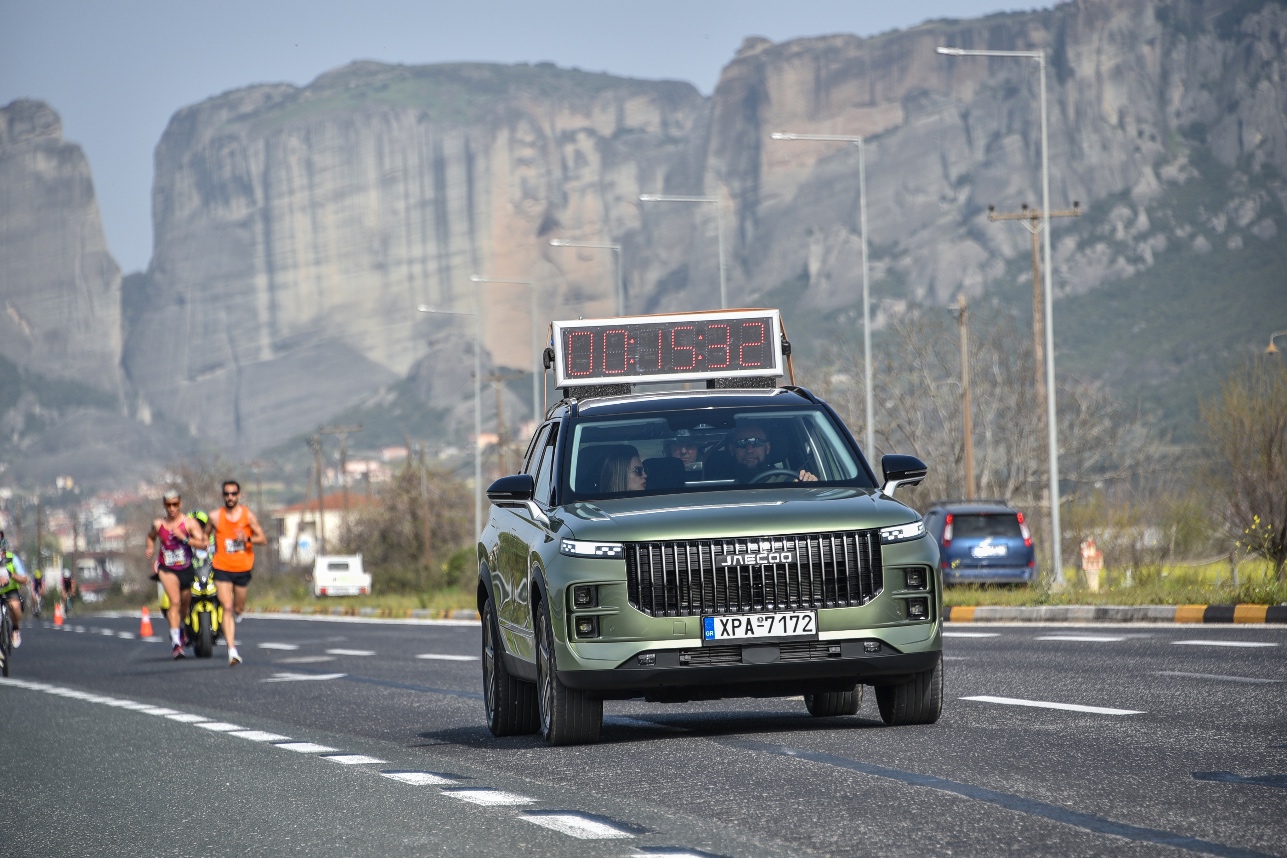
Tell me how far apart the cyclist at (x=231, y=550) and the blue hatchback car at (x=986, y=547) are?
15062 millimetres

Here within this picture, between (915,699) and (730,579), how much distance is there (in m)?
1.42

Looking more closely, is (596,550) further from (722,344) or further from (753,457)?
(722,344)

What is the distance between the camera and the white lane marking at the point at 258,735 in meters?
12.6

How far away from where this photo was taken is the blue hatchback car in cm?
3403

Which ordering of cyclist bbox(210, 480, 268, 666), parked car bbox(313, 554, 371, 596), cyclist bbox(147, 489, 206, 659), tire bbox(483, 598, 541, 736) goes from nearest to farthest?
tire bbox(483, 598, 541, 736) < cyclist bbox(210, 480, 268, 666) < cyclist bbox(147, 489, 206, 659) < parked car bbox(313, 554, 371, 596)

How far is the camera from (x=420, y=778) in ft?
32.1

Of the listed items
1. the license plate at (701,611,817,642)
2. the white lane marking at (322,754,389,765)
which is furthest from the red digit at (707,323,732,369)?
the license plate at (701,611,817,642)

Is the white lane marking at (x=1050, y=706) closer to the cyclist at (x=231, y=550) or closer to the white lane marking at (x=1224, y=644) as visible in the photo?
the white lane marking at (x=1224, y=644)

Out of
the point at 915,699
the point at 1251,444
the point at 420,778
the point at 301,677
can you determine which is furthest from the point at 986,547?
the point at 420,778

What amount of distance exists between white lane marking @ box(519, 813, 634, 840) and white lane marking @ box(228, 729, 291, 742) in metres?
4.75

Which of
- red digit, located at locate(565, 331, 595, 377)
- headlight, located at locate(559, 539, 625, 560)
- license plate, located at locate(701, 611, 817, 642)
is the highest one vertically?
red digit, located at locate(565, 331, 595, 377)

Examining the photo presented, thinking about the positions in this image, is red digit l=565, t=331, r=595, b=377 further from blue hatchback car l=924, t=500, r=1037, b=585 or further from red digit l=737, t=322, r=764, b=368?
blue hatchback car l=924, t=500, r=1037, b=585

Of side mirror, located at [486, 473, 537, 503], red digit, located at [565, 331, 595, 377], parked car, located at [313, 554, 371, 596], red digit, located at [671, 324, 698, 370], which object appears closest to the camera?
side mirror, located at [486, 473, 537, 503]

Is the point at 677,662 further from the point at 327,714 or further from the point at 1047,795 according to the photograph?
the point at 327,714
